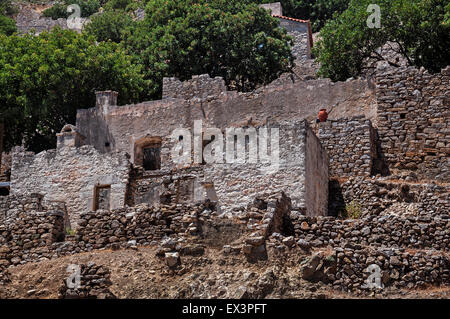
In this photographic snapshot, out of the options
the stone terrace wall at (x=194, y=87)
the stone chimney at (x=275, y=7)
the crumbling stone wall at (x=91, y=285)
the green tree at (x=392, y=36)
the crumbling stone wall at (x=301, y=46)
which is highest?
the stone chimney at (x=275, y=7)

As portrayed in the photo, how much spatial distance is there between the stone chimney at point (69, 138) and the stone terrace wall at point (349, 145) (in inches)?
348

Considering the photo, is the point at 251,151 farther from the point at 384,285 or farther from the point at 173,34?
the point at 173,34

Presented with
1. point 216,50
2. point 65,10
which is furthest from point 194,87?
point 65,10

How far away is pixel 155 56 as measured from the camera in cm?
3678

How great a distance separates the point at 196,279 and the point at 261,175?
6.52 meters

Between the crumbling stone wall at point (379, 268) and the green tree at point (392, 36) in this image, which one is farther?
the green tree at point (392, 36)

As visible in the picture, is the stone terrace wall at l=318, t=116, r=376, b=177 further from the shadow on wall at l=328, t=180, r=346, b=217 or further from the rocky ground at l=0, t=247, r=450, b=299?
the rocky ground at l=0, t=247, r=450, b=299

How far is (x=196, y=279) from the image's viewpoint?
55.2 ft

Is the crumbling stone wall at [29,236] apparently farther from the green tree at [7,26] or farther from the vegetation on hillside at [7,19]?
the green tree at [7,26]

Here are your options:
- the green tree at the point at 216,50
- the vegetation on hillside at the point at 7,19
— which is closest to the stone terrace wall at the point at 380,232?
the green tree at the point at 216,50

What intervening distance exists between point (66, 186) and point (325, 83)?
9.57m

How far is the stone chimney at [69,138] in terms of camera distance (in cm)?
2991

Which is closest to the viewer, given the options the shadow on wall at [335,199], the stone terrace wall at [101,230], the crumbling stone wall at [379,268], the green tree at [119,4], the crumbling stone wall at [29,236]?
the crumbling stone wall at [379,268]

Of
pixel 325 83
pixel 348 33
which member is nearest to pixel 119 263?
pixel 325 83
